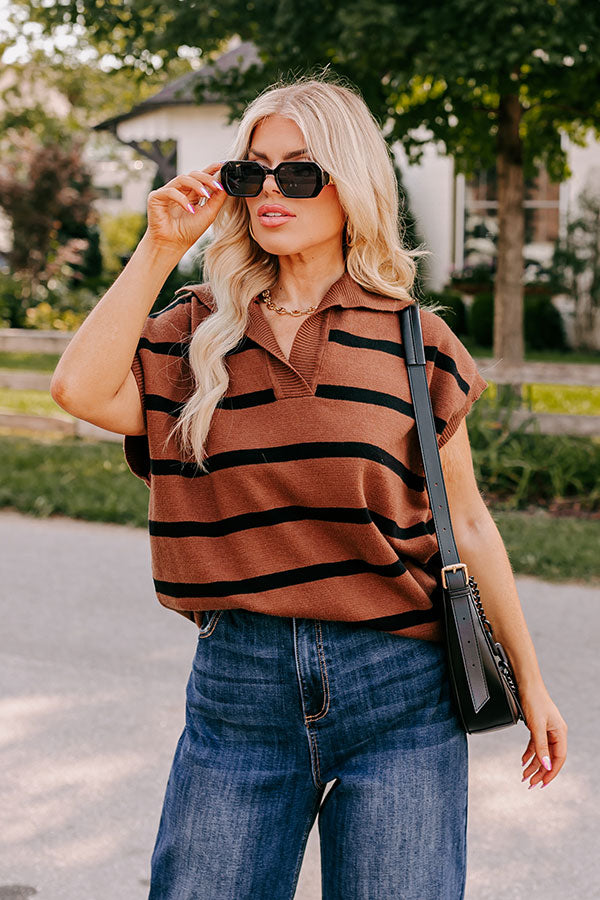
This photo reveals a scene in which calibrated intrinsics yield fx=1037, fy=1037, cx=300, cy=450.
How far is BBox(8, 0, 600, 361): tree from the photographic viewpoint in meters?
6.33

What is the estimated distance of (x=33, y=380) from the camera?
990 cm

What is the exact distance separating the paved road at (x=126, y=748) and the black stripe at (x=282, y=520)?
1491 millimetres

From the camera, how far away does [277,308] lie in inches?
82.0

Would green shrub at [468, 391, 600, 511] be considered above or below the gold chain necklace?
below

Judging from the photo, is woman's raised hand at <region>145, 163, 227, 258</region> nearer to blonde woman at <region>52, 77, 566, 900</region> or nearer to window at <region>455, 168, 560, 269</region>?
blonde woman at <region>52, 77, 566, 900</region>

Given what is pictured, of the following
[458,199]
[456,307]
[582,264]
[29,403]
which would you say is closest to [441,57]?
[29,403]

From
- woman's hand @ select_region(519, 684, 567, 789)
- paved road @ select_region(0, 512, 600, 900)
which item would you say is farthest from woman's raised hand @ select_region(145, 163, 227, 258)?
paved road @ select_region(0, 512, 600, 900)

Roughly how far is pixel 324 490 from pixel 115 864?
174 cm

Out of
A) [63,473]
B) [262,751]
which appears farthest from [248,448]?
[63,473]

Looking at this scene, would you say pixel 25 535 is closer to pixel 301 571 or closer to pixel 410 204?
pixel 301 571

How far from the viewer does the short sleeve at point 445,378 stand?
6.54 ft

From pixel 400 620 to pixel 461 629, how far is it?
0.12 metres

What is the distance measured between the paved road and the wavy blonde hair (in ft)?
5.64

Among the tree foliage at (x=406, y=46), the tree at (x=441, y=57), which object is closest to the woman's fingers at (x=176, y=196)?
the tree at (x=441, y=57)
